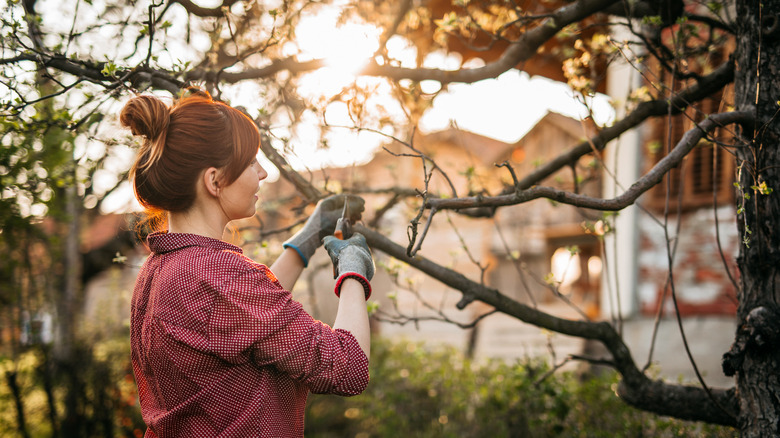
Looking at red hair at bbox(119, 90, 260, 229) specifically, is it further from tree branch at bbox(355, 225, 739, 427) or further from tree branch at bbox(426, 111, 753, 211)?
tree branch at bbox(355, 225, 739, 427)

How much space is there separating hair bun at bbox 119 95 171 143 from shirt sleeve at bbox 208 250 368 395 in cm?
47

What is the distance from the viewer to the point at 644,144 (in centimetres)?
714

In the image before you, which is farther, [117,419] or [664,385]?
[117,419]

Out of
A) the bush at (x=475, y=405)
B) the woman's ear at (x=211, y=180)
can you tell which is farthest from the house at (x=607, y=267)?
the woman's ear at (x=211, y=180)

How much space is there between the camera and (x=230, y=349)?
4.30ft

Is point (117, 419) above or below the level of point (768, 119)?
below


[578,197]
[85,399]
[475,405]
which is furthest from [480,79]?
[85,399]

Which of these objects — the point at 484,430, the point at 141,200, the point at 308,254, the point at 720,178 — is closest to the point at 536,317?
the point at 308,254

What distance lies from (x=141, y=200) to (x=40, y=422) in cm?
555

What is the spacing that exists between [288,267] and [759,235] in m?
1.90

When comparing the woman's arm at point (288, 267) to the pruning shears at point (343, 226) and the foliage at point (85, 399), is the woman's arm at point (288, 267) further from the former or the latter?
the foliage at point (85, 399)

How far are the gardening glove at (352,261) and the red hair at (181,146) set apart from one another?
0.38 m

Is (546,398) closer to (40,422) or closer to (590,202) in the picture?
(590,202)

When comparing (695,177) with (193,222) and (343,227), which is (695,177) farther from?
(193,222)
